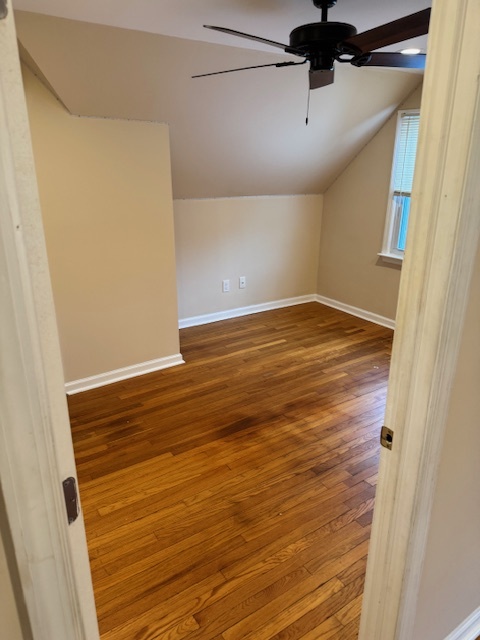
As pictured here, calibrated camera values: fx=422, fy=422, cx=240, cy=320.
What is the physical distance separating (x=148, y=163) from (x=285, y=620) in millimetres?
2729

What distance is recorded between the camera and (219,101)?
9.96ft

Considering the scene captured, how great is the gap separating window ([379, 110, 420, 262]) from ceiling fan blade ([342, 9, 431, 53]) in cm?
213

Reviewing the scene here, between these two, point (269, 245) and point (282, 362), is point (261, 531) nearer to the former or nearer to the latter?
point (282, 362)

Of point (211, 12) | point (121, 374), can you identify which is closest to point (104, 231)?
point (121, 374)

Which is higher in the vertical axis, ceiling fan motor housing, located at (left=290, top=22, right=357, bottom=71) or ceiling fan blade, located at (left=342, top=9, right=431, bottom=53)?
ceiling fan motor housing, located at (left=290, top=22, right=357, bottom=71)

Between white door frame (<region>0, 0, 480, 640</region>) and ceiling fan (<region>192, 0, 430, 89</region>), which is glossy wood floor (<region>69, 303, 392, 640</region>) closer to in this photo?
white door frame (<region>0, 0, 480, 640</region>)

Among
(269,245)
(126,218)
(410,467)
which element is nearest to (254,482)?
(410,467)

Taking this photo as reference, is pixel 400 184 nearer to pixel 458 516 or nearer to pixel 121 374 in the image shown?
pixel 121 374

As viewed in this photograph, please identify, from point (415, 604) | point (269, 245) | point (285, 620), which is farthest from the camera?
point (269, 245)

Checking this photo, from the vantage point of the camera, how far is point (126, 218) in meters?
2.97

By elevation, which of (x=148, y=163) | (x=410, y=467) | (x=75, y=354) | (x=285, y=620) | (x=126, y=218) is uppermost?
(x=148, y=163)

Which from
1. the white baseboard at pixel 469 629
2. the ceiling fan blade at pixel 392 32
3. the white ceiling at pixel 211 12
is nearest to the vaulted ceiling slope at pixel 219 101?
the white ceiling at pixel 211 12

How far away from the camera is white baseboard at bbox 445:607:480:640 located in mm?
1406

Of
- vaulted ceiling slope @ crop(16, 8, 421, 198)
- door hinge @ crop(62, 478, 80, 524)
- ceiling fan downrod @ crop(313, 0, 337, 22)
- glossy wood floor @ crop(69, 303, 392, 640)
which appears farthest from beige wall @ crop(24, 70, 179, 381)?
door hinge @ crop(62, 478, 80, 524)
